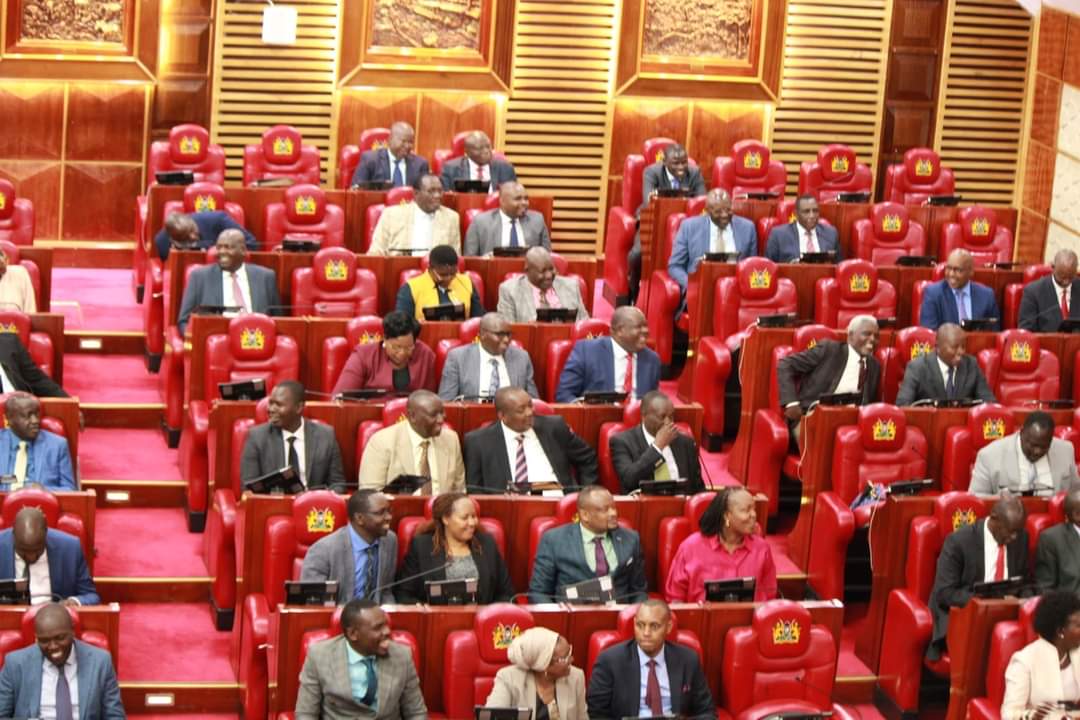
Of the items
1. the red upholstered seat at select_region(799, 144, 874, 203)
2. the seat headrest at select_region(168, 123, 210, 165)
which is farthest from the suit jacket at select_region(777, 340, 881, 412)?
the seat headrest at select_region(168, 123, 210, 165)

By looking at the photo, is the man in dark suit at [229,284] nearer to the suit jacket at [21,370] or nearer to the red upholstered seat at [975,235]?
the suit jacket at [21,370]

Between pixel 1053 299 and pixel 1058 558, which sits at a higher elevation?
pixel 1053 299

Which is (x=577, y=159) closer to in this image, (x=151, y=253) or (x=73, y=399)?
(x=151, y=253)

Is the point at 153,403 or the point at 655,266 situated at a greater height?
the point at 655,266

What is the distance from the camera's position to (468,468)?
815 centimetres

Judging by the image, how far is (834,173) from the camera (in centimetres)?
1216

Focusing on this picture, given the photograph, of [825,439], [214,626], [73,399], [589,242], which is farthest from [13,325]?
[589,242]

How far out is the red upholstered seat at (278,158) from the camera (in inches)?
456

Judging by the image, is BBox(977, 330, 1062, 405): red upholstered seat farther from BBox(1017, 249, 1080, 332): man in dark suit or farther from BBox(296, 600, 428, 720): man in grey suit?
BBox(296, 600, 428, 720): man in grey suit

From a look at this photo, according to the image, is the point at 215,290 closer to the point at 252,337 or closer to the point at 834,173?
the point at 252,337

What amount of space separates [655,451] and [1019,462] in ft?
5.01

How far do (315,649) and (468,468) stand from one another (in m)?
1.76

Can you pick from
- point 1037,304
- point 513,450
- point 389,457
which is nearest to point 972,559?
point 513,450

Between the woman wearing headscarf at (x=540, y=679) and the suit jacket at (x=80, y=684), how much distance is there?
47.1 inches
